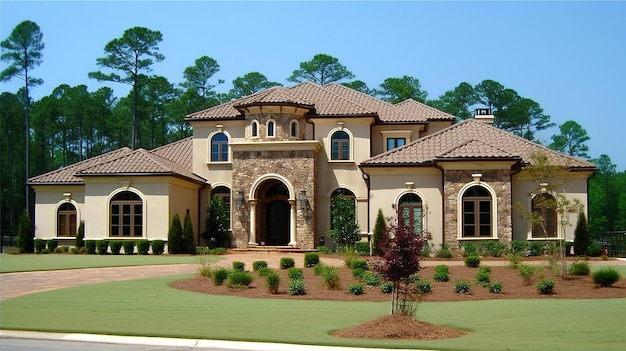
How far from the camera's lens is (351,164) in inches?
1531

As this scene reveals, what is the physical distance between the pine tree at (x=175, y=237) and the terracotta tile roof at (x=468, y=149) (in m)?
9.64

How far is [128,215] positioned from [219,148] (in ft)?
22.7

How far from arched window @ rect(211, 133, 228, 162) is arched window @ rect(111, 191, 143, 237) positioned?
5.98 metres

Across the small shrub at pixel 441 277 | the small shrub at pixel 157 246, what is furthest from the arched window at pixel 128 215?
the small shrub at pixel 441 277

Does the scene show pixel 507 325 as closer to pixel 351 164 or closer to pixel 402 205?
pixel 402 205

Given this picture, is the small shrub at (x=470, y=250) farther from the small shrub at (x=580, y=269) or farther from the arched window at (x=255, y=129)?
the arched window at (x=255, y=129)

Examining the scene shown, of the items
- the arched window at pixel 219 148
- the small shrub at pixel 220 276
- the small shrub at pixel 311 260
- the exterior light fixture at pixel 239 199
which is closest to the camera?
the small shrub at pixel 220 276

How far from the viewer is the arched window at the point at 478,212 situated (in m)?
33.2

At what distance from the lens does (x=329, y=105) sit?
40.2 meters

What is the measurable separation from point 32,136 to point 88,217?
40699mm

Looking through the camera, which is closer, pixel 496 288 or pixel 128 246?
pixel 496 288

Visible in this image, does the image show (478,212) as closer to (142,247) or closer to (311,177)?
(311,177)

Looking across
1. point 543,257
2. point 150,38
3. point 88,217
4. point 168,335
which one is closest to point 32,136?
point 150,38

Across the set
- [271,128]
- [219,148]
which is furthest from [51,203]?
[271,128]
